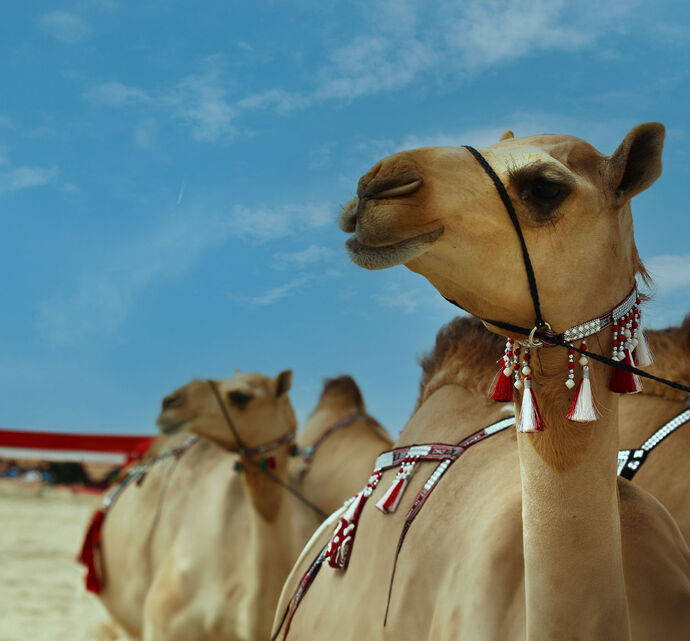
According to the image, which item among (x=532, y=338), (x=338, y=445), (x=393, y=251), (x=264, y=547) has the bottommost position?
(x=264, y=547)

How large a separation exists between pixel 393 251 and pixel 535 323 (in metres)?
0.31

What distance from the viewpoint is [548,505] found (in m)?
1.62

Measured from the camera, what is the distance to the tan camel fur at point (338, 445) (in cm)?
590

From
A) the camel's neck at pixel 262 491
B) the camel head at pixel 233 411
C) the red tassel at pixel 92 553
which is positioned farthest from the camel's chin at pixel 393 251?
the red tassel at pixel 92 553

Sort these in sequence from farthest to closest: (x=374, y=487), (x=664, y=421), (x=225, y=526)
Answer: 1. (x=225, y=526)
2. (x=664, y=421)
3. (x=374, y=487)

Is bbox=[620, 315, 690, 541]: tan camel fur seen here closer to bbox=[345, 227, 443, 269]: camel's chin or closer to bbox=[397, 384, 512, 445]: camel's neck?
bbox=[397, 384, 512, 445]: camel's neck

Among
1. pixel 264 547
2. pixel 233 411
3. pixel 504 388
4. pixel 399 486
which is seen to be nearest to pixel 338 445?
pixel 233 411

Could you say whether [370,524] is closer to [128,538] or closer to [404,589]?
[404,589]

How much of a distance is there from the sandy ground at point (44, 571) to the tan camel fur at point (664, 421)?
16.2ft

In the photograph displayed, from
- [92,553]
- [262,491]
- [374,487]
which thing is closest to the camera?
[374,487]

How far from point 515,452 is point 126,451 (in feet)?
35.4

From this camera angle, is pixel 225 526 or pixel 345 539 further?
pixel 225 526

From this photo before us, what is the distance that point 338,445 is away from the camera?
249 inches

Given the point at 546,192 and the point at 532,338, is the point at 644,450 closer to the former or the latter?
the point at 532,338
